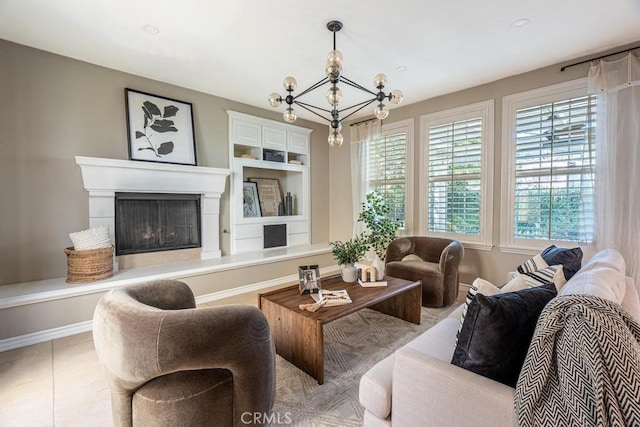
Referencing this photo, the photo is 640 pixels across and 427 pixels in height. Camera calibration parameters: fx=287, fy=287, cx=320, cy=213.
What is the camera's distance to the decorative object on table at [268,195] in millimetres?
4728

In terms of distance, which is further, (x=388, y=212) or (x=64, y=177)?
(x=388, y=212)

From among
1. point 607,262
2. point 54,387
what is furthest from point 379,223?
point 54,387

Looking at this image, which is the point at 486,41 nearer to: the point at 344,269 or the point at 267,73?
the point at 267,73

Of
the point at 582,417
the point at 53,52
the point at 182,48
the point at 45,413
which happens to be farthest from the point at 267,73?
the point at 582,417

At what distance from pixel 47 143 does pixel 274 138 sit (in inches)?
107

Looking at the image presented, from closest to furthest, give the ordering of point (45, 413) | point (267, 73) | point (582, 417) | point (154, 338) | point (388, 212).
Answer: point (582, 417)
point (154, 338)
point (45, 413)
point (267, 73)
point (388, 212)

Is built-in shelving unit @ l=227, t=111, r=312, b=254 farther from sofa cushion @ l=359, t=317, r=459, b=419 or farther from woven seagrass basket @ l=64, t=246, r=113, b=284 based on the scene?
sofa cushion @ l=359, t=317, r=459, b=419

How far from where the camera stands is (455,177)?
386cm

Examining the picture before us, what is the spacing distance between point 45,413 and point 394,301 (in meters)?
2.67

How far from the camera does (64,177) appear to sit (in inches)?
116

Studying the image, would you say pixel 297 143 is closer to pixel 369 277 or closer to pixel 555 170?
pixel 369 277

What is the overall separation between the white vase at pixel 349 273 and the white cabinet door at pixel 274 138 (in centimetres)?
263

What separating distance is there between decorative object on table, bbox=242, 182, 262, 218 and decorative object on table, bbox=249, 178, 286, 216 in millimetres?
92

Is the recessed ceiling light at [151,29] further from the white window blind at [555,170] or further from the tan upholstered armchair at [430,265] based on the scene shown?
the white window blind at [555,170]
